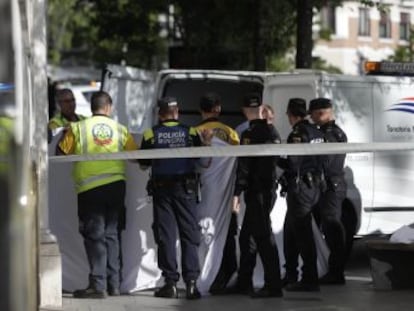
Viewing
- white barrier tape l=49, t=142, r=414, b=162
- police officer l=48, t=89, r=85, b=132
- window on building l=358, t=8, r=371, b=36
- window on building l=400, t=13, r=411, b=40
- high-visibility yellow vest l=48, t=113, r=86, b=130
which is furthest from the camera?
window on building l=358, t=8, r=371, b=36

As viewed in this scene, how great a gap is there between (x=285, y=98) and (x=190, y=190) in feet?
9.28

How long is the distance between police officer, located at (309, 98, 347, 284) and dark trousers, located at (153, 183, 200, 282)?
4.75 feet

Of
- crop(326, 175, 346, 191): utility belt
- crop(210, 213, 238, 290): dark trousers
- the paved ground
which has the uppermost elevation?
crop(326, 175, 346, 191): utility belt

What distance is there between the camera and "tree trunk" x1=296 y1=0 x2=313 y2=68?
15.1m

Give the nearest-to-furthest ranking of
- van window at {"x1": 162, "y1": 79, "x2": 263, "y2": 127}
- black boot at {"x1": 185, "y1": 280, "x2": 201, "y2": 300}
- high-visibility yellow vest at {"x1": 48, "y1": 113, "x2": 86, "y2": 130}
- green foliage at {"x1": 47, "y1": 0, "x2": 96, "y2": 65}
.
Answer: black boot at {"x1": 185, "y1": 280, "x2": 201, "y2": 300} → high-visibility yellow vest at {"x1": 48, "y1": 113, "x2": 86, "y2": 130} → van window at {"x1": 162, "y1": 79, "x2": 263, "y2": 127} → green foliage at {"x1": 47, "y1": 0, "x2": 96, "y2": 65}

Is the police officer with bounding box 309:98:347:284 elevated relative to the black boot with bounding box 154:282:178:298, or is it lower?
elevated

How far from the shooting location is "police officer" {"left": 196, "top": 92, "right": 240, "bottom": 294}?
9.14m

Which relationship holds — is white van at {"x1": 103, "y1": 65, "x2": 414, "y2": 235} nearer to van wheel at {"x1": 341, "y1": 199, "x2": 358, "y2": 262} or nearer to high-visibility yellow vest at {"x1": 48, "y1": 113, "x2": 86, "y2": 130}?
van wheel at {"x1": 341, "y1": 199, "x2": 358, "y2": 262}

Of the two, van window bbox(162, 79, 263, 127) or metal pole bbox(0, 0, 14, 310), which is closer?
metal pole bbox(0, 0, 14, 310)

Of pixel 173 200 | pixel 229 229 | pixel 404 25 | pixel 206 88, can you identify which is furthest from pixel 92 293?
pixel 404 25

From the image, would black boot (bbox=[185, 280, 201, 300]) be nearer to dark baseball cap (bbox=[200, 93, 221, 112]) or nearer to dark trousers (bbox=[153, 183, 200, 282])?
dark trousers (bbox=[153, 183, 200, 282])

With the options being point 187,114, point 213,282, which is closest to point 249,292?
point 213,282

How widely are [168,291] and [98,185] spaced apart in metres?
1.17

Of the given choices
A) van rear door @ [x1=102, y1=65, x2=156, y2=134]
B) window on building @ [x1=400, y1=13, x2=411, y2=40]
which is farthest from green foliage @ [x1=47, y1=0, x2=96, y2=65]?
van rear door @ [x1=102, y1=65, x2=156, y2=134]
